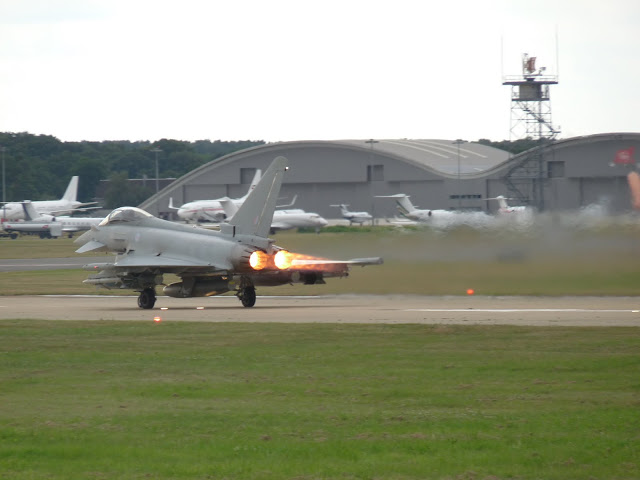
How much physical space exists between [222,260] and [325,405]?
15.6 meters

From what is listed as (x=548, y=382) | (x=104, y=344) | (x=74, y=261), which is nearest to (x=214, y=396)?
(x=548, y=382)

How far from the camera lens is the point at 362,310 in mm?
27047

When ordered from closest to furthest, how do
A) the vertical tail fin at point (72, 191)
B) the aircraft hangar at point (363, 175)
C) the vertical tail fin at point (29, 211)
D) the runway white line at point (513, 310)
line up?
the runway white line at point (513, 310)
the aircraft hangar at point (363, 175)
the vertical tail fin at point (29, 211)
the vertical tail fin at point (72, 191)

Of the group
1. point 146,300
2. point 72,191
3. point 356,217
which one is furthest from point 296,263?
point 72,191

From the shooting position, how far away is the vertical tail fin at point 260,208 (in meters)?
28.2

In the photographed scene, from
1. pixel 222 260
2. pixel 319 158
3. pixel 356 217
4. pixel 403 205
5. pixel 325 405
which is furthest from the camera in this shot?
pixel 319 158


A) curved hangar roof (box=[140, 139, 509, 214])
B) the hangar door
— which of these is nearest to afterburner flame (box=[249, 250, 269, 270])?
the hangar door

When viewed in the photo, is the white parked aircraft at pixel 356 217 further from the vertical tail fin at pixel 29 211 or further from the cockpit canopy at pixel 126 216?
the cockpit canopy at pixel 126 216

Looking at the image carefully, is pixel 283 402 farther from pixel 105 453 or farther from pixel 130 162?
pixel 130 162

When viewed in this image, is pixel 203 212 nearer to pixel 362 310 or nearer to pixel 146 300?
pixel 146 300

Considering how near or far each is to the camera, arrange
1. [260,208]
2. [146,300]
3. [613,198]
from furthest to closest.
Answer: [613,198]
[146,300]
[260,208]

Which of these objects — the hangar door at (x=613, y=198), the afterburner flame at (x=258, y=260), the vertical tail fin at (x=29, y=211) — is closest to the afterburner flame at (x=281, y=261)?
the afterburner flame at (x=258, y=260)

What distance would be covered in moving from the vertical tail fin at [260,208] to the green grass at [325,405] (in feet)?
26.1

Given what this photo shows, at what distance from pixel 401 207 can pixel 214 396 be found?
74277mm
